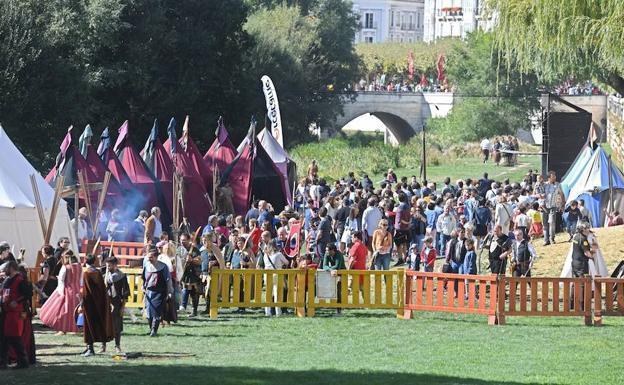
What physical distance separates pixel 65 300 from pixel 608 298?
8.38 metres

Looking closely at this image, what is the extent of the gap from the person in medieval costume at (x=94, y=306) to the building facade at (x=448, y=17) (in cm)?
13961

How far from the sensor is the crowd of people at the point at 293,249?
791 inches

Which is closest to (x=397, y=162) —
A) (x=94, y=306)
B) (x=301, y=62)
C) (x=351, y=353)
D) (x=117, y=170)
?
(x=301, y=62)

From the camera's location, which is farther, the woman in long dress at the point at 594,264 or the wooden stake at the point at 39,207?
the wooden stake at the point at 39,207

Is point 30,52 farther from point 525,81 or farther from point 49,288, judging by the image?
point 525,81

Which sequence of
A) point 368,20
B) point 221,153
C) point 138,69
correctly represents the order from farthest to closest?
point 368,20
point 138,69
point 221,153

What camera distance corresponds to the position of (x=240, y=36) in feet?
218

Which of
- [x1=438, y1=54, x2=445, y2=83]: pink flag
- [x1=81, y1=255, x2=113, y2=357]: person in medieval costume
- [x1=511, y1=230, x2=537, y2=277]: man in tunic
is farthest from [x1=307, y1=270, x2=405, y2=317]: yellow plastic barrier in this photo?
[x1=438, y1=54, x2=445, y2=83]: pink flag

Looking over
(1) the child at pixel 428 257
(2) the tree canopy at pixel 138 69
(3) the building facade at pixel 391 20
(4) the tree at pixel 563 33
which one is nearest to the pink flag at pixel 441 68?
(2) the tree canopy at pixel 138 69

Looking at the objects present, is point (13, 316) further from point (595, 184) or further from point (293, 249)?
point (595, 184)

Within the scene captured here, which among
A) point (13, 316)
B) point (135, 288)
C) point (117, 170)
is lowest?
point (13, 316)

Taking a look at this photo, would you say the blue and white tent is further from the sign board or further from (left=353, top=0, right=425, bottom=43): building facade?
(left=353, top=0, right=425, bottom=43): building facade

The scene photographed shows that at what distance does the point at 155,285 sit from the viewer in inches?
866

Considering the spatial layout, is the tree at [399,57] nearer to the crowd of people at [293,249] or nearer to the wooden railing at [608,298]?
the crowd of people at [293,249]
